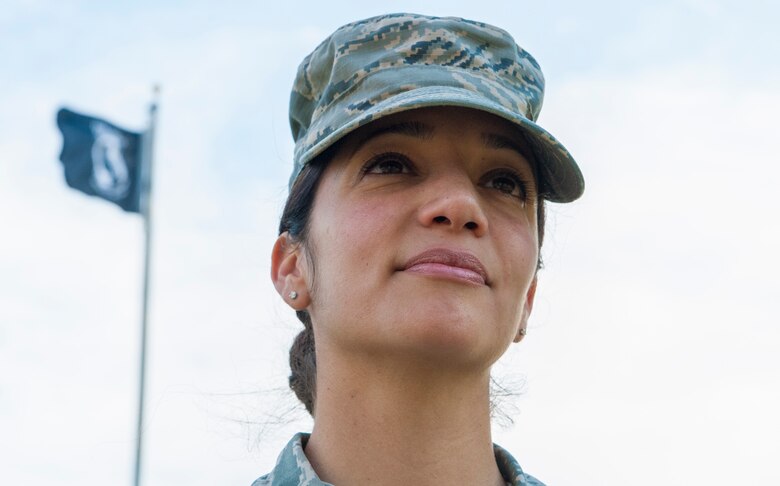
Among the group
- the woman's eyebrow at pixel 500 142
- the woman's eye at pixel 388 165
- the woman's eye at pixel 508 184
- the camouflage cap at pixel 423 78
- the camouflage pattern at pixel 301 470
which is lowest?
the camouflage pattern at pixel 301 470

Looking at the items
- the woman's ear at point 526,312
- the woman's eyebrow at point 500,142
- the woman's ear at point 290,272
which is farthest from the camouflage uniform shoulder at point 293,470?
the woman's eyebrow at point 500,142

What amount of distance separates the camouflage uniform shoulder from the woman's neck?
7 cm

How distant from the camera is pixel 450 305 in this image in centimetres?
324

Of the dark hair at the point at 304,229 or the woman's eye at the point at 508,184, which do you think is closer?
the woman's eye at the point at 508,184

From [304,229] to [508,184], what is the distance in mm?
622

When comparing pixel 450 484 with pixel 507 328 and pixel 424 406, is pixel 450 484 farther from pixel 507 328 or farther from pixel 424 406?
pixel 507 328

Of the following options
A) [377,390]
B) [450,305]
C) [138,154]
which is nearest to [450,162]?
[450,305]

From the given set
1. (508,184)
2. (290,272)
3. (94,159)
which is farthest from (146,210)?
(508,184)

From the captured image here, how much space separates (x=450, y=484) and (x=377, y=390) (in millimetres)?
323

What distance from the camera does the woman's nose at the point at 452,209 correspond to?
10.8ft

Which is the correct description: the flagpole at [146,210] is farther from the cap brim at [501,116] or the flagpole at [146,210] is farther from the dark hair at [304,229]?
the cap brim at [501,116]

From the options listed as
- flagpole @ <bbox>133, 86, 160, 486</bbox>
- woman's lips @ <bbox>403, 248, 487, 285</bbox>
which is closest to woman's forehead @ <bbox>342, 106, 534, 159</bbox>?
woman's lips @ <bbox>403, 248, 487, 285</bbox>

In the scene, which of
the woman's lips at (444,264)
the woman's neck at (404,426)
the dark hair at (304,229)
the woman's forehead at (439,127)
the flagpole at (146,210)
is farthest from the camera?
the flagpole at (146,210)

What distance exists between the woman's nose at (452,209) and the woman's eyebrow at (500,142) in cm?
19
